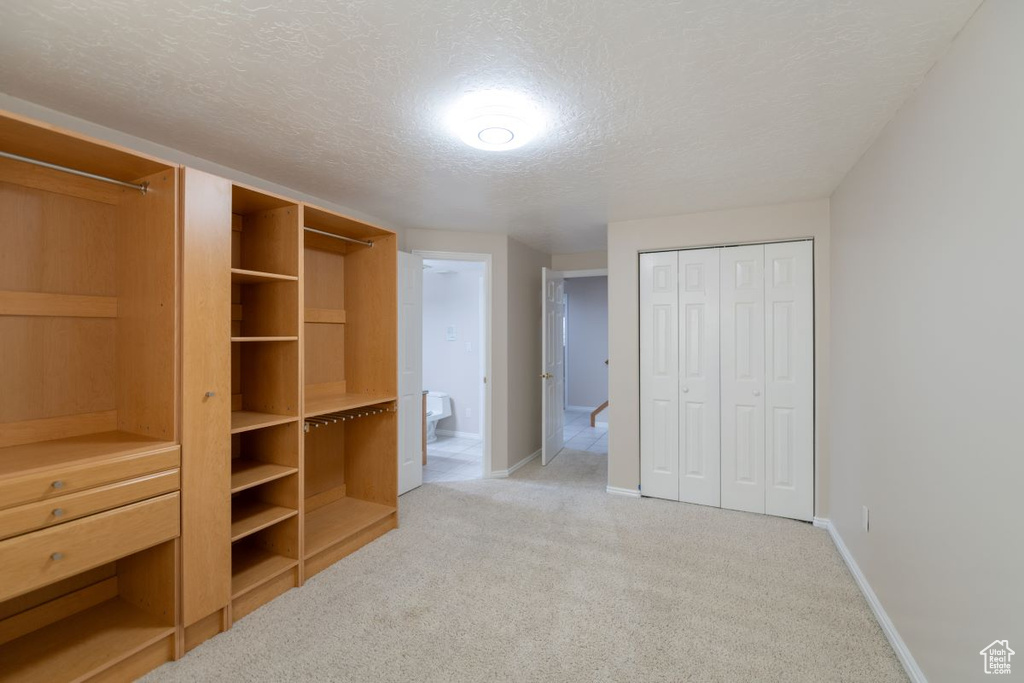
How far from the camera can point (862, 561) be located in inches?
99.3

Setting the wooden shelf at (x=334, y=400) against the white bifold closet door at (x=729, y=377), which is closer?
the wooden shelf at (x=334, y=400)

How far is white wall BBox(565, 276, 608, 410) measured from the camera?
8445 millimetres

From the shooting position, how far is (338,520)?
10.1 feet

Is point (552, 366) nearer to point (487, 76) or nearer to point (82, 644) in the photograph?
point (487, 76)

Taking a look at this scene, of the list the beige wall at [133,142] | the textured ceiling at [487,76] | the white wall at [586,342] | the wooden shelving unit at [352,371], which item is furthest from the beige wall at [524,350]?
the white wall at [586,342]

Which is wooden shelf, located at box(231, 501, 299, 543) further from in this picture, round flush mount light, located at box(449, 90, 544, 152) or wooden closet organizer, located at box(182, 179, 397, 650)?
round flush mount light, located at box(449, 90, 544, 152)

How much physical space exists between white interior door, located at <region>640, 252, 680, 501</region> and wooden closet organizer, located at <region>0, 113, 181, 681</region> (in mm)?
3301

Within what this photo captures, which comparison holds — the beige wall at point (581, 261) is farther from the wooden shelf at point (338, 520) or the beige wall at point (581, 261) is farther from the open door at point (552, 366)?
the wooden shelf at point (338, 520)

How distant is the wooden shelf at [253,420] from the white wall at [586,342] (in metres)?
6.57

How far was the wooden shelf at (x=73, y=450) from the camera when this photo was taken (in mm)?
1613

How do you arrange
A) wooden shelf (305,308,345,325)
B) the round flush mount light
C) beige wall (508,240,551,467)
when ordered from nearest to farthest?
the round flush mount light → wooden shelf (305,308,345,325) → beige wall (508,240,551,467)

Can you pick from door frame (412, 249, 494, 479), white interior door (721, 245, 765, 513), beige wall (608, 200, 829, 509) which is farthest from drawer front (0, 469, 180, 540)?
white interior door (721, 245, 765, 513)

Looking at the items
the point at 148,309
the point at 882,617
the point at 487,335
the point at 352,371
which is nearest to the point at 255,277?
the point at 148,309

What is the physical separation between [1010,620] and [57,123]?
13.2ft
